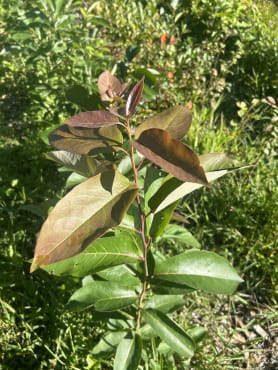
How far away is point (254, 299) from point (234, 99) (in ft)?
5.66

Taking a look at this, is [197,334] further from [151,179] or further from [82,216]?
[82,216]

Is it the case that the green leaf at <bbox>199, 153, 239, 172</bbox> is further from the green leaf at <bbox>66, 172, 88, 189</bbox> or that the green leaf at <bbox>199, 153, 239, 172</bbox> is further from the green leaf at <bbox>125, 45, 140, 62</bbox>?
the green leaf at <bbox>125, 45, 140, 62</bbox>

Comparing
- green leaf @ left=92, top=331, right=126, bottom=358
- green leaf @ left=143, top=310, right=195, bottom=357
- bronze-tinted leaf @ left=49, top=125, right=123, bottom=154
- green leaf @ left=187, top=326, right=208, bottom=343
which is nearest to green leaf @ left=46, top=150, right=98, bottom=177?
bronze-tinted leaf @ left=49, top=125, right=123, bottom=154

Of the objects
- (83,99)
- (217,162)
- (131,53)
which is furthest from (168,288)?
(131,53)

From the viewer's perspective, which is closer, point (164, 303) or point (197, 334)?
point (164, 303)

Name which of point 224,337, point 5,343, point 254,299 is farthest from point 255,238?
point 5,343

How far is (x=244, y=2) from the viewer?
4152mm

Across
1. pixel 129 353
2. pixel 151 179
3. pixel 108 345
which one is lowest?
pixel 108 345

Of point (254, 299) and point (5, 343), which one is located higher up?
point (5, 343)

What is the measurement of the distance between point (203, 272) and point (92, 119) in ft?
2.05

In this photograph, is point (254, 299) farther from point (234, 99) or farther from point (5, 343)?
point (234, 99)

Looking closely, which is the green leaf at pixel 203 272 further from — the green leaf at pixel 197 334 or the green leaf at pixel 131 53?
the green leaf at pixel 131 53

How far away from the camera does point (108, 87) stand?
1.52m

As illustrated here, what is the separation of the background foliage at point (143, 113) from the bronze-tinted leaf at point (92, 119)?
625 mm
